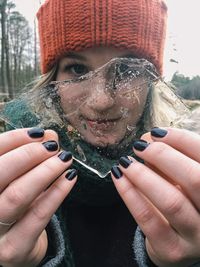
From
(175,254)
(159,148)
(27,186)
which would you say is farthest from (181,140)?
(27,186)

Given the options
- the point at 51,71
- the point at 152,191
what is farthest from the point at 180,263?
the point at 51,71

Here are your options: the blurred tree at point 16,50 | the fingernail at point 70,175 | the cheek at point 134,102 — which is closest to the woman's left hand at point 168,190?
the fingernail at point 70,175

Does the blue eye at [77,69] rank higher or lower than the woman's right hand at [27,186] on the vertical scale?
higher

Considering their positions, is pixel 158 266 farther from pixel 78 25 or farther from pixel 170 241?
pixel 78 25

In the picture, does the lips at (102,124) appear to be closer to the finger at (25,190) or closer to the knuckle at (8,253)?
the finger at (25,190)

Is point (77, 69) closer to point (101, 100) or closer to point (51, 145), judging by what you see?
point (101, 100)
